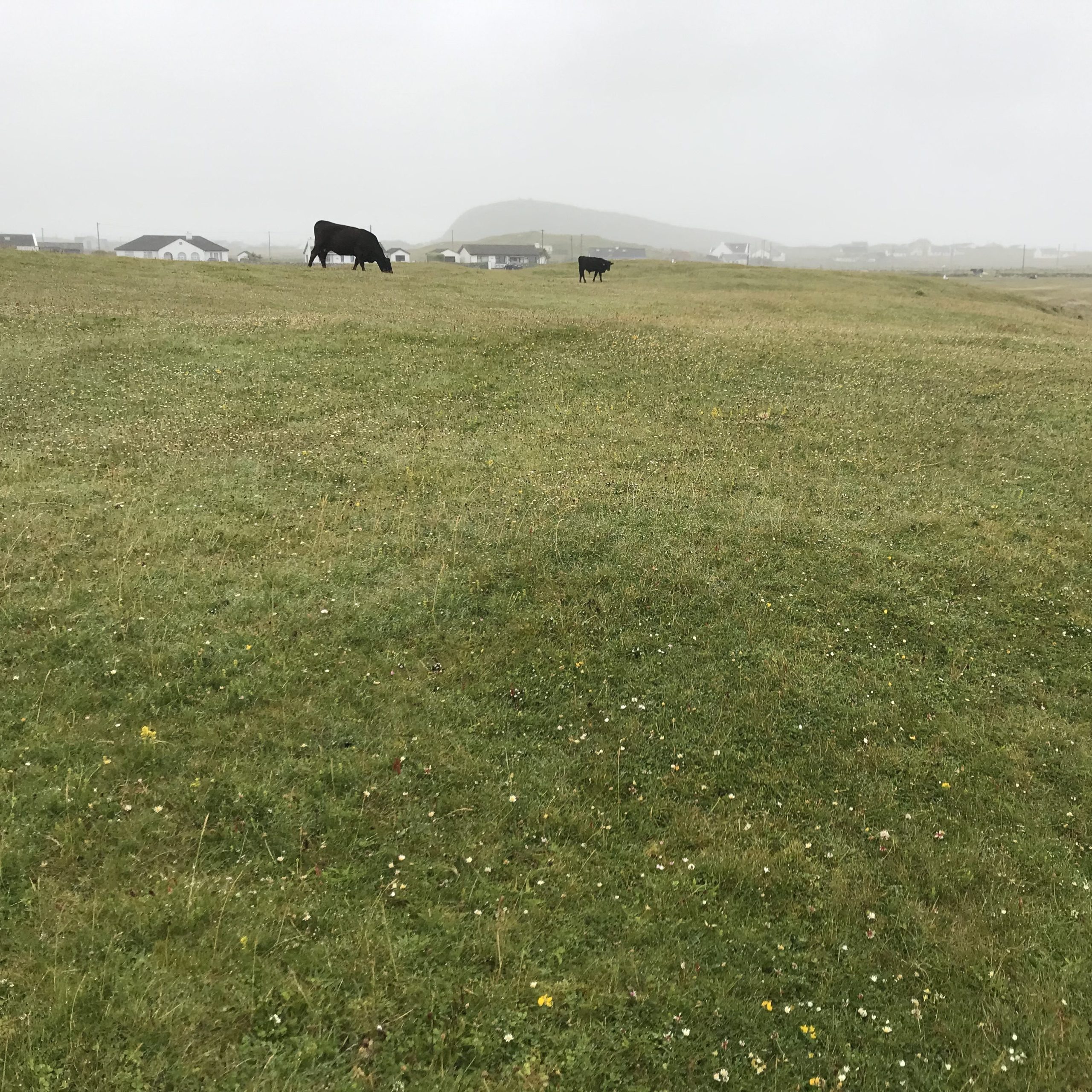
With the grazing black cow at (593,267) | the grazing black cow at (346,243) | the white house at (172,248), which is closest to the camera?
the grazing black cow at (346,243)

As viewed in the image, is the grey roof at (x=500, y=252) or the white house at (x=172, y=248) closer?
the white house at (x=172, y=248)

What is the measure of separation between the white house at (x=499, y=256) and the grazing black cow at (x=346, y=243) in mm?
118362

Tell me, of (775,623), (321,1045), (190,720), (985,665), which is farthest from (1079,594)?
(190,720)

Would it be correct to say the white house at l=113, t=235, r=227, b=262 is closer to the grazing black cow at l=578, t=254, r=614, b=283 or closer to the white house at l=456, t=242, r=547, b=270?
the white house at l=456, t=242, r=547, b=270

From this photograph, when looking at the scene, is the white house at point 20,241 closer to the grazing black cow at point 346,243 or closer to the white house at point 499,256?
the white house at point 499,256

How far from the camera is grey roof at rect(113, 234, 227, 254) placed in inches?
5851

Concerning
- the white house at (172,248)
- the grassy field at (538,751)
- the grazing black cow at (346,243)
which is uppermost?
the white house at (172,248)

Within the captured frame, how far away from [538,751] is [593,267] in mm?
61164

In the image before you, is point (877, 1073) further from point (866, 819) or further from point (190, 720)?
point (190, 720)

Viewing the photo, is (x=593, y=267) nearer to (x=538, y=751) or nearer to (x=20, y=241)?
(x=538, y=751)

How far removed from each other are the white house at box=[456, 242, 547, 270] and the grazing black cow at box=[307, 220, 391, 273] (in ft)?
388

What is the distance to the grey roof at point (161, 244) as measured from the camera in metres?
149

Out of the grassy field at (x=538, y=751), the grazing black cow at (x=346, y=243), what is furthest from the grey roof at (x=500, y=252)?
the grassy field at (x=538, y=751)

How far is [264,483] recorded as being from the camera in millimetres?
16453
